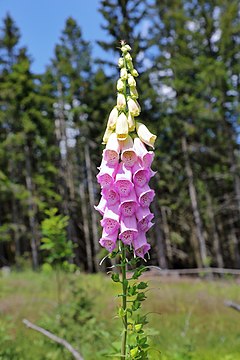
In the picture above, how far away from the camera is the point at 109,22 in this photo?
1928cm

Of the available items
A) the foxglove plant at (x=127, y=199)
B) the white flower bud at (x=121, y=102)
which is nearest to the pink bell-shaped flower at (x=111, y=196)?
the foxglove plant at (x=127, y=199)

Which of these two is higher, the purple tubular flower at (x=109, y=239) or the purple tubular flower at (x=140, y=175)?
the purple tubular flower at (x=140, y=175)

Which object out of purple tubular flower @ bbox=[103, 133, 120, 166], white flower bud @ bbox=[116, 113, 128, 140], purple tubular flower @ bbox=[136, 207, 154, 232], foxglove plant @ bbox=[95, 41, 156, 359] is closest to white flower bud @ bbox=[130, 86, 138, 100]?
foxglove plant @ bbox=[95, 41, 156, 359]

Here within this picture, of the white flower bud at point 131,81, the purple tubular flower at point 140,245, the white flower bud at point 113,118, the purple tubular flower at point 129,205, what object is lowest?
the purple tubular flower at point 140,245

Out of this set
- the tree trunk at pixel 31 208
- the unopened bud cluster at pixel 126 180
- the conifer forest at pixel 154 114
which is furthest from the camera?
the tree trunk at pixel 31 208

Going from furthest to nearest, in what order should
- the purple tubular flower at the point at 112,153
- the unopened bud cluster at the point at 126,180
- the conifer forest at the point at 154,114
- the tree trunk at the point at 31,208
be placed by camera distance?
the tree trunk at the point at 31,208 < the conifer forest at the point at 154,114 < the purple tubular flower at the point at 112,153 < the unopened bud cluster at the point at 126,180

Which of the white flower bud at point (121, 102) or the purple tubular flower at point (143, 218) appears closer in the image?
the purple tubular flower at point (143, 218)

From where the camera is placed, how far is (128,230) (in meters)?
2.04

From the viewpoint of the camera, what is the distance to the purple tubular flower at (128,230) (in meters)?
2.04

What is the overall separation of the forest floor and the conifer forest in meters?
5.70

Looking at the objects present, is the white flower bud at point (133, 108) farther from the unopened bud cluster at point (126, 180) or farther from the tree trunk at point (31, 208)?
the tree trunk at point (31, 208)

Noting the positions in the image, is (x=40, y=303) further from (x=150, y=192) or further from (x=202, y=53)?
(x=202, y=53)

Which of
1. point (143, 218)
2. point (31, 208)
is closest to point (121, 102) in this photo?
point (143, 218)

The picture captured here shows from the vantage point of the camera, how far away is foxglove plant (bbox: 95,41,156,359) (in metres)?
2.04
